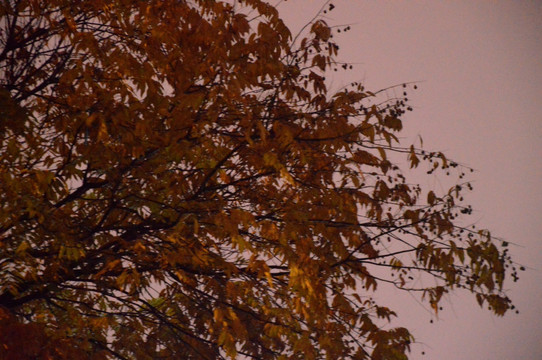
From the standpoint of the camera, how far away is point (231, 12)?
4.98 meters

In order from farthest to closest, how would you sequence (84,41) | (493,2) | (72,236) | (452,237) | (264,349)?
(493,2)
(264,349)
(452,237)
(72,236)
(84,41)

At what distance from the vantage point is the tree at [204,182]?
4.48 meters

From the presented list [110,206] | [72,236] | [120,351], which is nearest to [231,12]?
[110,206]

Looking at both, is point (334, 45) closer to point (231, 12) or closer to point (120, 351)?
point (231, 12)

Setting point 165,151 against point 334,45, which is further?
point 334,45

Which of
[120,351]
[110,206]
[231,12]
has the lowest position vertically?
[120,351]

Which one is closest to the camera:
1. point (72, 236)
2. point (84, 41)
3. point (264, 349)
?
point (84, 41)

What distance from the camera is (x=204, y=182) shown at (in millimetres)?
4746

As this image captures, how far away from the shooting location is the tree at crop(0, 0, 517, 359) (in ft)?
14.7

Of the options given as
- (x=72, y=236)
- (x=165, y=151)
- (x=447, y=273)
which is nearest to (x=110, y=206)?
(x=72, y=236)

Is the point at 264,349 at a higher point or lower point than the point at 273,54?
lower

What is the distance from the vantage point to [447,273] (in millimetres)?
4891

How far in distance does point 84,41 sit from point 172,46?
2.37ft

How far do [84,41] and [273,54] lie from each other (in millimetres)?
1453
